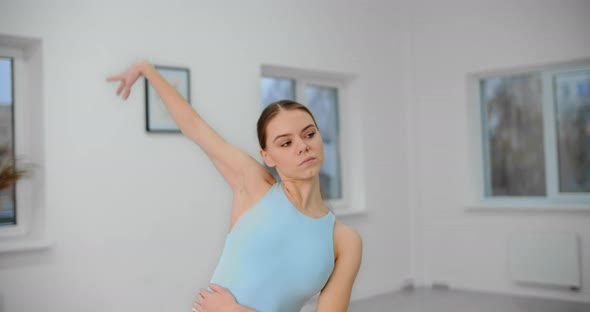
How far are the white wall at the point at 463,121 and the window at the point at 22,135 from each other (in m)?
3.32

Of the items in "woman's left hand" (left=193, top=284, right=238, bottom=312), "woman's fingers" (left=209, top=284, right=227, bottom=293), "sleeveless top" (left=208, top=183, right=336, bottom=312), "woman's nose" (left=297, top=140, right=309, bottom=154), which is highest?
"woman's nose" (left=297, top=140, right=309, bottom=154)

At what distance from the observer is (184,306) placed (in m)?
3.80

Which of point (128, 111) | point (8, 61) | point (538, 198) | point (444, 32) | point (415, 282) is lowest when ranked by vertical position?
point (415, 282)

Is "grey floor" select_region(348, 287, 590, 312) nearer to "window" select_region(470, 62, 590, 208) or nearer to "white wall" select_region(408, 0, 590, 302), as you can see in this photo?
"white wall" select_region(408, 0, 590, 302)

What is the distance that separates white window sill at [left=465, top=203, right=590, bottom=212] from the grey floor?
711mm

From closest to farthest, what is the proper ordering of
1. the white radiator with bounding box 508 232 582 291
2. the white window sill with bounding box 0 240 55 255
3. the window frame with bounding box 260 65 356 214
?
the white window sill with bounding box 0 240 55 255
the white radiator with bounding box 508 232 582 291
the window frame with bounding box 260 65 356 214

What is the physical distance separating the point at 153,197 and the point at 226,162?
252 cm

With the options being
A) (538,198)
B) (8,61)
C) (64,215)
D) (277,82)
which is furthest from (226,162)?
(538,198)

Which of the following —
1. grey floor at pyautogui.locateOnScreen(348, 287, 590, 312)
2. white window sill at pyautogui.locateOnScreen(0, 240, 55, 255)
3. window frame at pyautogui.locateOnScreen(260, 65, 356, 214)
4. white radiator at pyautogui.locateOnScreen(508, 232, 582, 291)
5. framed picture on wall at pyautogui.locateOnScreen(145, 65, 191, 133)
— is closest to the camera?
white window sill at pyautogui.locateOnScreen(0, 240, 55, 255)

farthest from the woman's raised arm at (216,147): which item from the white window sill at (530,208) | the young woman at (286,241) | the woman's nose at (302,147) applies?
the white window sill at (530,208)

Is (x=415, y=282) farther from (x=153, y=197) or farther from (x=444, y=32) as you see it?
(x=153, y=197)

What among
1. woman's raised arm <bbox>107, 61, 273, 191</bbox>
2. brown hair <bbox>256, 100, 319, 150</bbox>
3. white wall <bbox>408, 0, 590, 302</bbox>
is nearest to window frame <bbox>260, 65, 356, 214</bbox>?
white wall <bbox>408, 0, 590, 302</bbox>

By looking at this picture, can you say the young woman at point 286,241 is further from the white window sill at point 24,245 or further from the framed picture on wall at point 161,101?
the framed picture on wall at point 161,101

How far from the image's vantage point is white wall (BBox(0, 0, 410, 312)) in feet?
10.7
